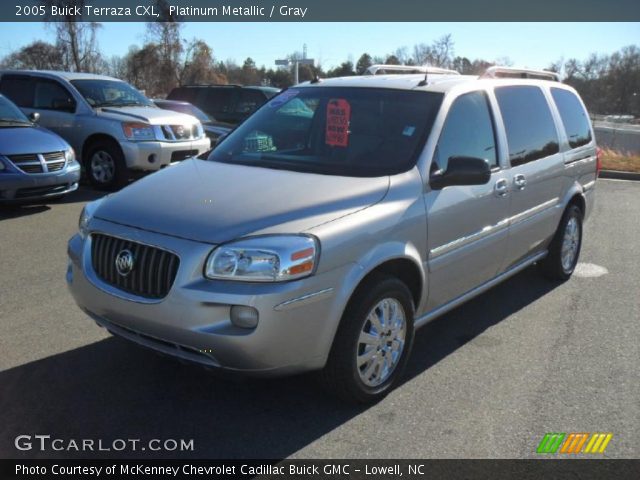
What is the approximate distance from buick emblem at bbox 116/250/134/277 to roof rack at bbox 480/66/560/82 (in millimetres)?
3063

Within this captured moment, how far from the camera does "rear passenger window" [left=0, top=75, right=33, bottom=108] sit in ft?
34.8

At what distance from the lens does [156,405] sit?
3.40 m

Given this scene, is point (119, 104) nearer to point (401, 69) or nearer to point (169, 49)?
point (401, 69)

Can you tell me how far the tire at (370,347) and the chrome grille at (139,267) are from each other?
36.1 inches

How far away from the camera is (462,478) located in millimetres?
2877

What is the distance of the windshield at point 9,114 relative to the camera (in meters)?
8.48

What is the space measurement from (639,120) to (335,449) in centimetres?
6484

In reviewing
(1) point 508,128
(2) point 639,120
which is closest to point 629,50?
(2) point 639,120

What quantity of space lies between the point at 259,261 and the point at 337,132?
1549 millimetres

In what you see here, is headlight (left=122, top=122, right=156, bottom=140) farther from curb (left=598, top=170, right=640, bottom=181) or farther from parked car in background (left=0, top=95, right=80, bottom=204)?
curb (left=598, top=170, right=640, bottom=181)

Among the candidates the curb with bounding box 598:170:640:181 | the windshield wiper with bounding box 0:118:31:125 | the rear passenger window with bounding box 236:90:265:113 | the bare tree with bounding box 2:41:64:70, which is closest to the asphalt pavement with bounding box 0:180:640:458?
the windshield wiper with bounding box 0:118:31:125

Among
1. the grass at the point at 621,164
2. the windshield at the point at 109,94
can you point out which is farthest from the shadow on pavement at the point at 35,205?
the grass at the point at 621,164

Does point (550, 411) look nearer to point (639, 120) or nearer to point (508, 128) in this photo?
point (508, 128)

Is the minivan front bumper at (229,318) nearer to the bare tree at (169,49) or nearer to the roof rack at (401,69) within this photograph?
A: the roof rack at (401,69)
